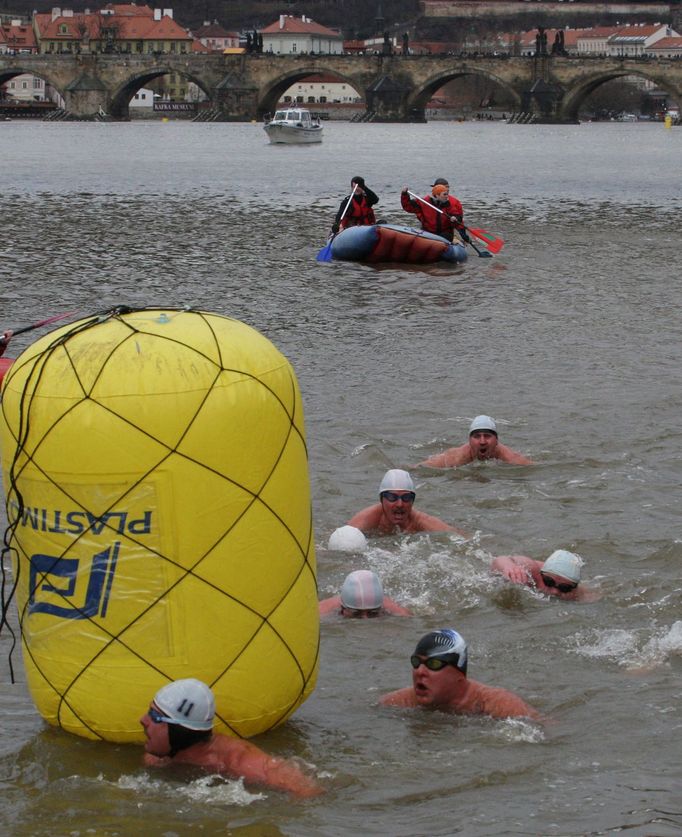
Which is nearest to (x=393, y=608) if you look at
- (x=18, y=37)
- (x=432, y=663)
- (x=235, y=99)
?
(x=432, y=663)

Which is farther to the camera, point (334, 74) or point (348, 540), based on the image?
point (334, 74)

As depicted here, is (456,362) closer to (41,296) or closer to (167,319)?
(41,296)

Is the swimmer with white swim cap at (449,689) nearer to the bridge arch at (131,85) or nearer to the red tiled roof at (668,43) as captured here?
the bridge arch at (131,85)

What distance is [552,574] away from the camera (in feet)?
31.1

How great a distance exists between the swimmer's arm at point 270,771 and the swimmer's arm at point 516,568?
10.3 feet

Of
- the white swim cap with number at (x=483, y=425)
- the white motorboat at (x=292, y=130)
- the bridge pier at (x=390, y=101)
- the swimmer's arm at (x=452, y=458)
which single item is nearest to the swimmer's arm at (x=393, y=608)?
the white swim cap with number at (x=483, y=425)

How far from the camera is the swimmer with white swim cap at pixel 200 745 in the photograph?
6105 mm

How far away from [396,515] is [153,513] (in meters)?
4.45

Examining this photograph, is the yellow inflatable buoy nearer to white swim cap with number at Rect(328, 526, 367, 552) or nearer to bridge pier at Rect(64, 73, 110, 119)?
white swim cap with number at Rect(328, 526, 367, 552)

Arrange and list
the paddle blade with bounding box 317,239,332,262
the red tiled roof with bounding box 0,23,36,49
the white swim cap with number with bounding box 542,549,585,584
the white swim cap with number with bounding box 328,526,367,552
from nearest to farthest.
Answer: the white swim cap with number with bounding box 542,549,585,584 < the white swim cap with number with bounding box 328,526,367,552 < the paddle blade with bounding box 317,239,332,262 < the red tiled roof with bounding box 0,23,36,49

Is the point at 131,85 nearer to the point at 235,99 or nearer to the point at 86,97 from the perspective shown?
the point at 86,97

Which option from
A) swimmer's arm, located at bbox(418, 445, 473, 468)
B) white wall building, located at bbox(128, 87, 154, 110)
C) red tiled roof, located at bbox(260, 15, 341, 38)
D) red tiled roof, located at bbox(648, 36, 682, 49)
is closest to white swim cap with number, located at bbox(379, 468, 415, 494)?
swimmer's arm, located at bbox(418, 445, 473, 468)

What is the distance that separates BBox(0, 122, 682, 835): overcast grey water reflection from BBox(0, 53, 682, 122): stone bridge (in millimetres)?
93361

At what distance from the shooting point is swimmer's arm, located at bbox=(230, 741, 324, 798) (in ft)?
21.3
